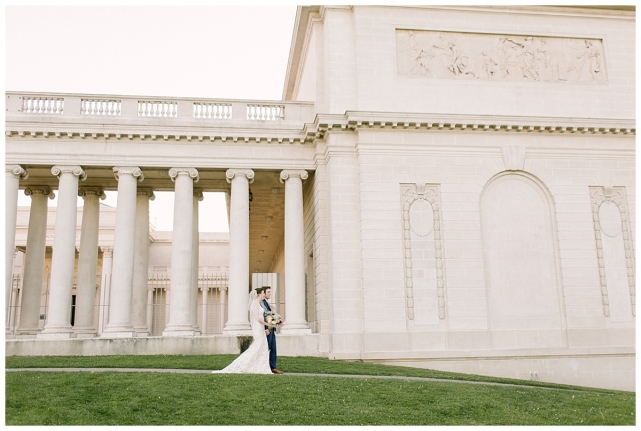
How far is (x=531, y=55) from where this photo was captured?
2831 centimetres

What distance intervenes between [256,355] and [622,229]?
1849 cm

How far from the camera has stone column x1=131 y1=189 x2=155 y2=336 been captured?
29542mm

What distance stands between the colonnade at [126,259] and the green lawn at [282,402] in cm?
851

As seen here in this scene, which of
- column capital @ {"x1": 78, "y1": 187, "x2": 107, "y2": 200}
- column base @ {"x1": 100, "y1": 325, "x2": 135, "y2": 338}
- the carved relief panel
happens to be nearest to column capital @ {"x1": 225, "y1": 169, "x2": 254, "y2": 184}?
column capital @ {"x1": 78, "y1": 187, "x2": 107, "y2": 200}

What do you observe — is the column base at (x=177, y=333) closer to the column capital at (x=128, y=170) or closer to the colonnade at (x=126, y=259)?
the colonnade at (x=126, y=259)

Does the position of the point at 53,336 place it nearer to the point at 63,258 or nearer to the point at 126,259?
the point at 63,258

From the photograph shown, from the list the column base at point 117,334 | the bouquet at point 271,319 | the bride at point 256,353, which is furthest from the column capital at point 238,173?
the bouquet at point 271,319

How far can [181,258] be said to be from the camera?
26.3 metres

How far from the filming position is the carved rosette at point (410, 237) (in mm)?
24844

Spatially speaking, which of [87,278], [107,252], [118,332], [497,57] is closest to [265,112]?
[497,57]

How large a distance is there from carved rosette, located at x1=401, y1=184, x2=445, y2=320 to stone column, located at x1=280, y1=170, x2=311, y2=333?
4.79 meters

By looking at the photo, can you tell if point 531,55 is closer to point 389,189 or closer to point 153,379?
point 389,189

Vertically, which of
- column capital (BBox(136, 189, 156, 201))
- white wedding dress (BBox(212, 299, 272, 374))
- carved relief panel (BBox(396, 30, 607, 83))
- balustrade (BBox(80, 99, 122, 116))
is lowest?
white wedding dress (BBox(212, 299, 272, 374))

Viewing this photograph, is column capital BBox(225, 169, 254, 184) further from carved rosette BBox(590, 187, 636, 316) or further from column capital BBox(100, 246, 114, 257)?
column capital BBox(100, 246, 114, 257)
